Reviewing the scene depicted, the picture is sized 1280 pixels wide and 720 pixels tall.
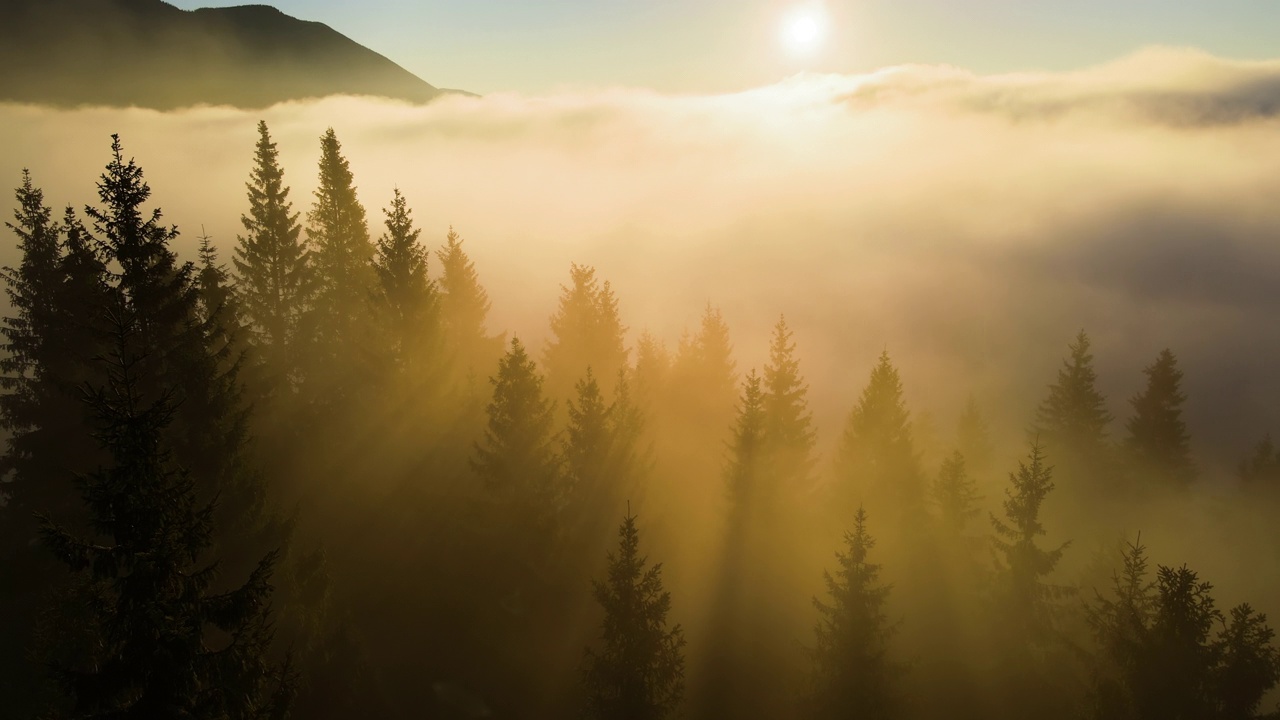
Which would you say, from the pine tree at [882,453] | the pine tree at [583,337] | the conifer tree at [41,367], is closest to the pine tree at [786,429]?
the pine tree at [882,453]

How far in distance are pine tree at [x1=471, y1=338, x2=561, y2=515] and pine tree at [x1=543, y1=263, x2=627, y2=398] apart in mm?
16368

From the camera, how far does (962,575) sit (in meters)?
41.6

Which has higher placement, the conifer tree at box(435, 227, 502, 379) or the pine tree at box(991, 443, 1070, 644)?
the conifer tree at box(435, 227, 502, 379)

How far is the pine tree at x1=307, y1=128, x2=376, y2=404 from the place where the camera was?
41906 millimetres

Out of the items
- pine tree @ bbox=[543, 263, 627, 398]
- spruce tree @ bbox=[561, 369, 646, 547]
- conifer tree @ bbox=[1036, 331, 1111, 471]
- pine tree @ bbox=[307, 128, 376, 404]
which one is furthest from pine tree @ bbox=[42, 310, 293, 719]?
conifer tree @ bbox=[1036, 331, 1111, 471]

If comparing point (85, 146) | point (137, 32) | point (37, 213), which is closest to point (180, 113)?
point (137, 32)

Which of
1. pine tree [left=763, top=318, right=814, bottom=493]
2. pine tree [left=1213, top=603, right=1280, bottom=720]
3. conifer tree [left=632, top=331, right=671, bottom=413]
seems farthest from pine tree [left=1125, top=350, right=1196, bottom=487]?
conifer tree [left=632, top=331, right=671, bottom=413]

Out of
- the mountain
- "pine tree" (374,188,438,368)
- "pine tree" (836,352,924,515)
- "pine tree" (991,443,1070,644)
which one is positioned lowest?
"pine tree" (991,443,1070,644)

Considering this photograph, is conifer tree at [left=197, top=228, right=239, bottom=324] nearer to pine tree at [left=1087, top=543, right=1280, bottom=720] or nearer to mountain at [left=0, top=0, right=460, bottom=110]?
pine tree at [left=1087, top=543, right=1280, bottom=720]

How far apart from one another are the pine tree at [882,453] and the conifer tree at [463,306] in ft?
87.5

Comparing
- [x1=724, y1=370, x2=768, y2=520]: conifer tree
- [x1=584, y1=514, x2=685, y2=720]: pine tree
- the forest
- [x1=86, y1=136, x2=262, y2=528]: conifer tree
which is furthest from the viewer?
[x1=724, y1=370, x2=768, y2=520]: conifer tree

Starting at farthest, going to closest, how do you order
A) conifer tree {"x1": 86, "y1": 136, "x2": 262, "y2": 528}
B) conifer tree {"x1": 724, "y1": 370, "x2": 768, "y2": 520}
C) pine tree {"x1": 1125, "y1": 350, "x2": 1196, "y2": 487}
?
pine tree {"x1": 1125, "y1": 350, "x2": 1196, "y2": 487}
conifer tree {"x1": 724, "y1": 370, "x2": 768, "y2": 520}
conifer tree {"x1": 86, "y1": 136, "x2": 262, "y2": 528}

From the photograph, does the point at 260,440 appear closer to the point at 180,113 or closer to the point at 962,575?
the point at 962,575

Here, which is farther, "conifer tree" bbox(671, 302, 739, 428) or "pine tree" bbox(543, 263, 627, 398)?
"conifer tree" bbox(671, 302, 739, 428)
